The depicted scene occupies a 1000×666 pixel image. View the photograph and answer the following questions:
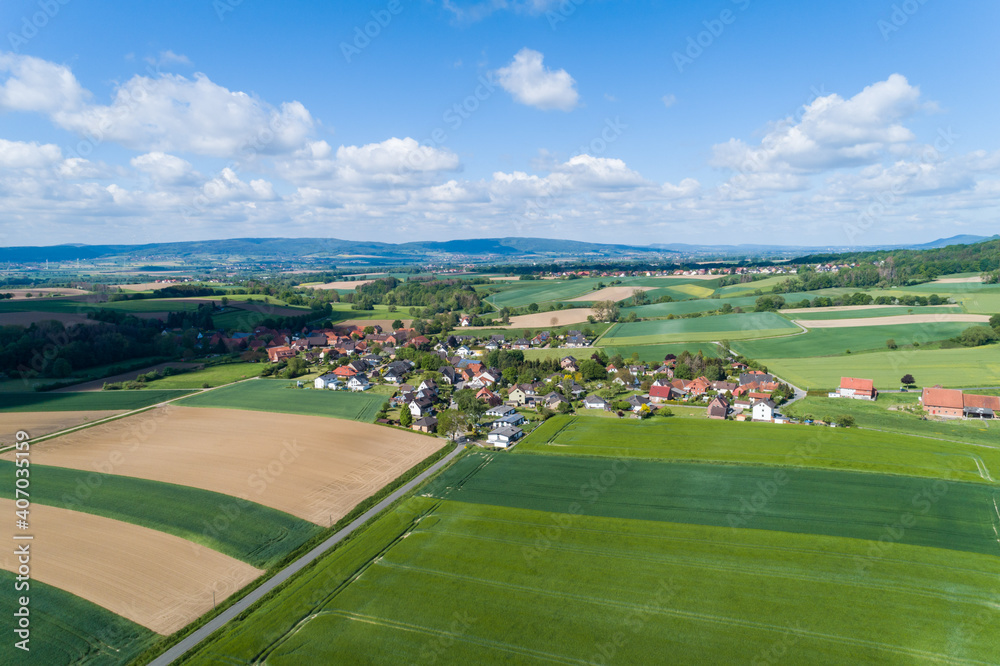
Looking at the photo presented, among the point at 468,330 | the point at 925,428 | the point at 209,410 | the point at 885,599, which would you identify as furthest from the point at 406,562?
the point at 468,330

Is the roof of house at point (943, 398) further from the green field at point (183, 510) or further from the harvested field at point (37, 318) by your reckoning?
the harvested field at point (37, 318)

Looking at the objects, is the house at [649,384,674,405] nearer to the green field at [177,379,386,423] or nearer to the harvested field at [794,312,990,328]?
the green field at [177,379,386,423]

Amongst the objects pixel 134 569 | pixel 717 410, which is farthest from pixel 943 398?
pixel 134 569

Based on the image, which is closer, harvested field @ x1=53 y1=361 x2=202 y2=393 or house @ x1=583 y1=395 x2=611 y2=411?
house @ x1=583 y1=395 x2=611 y2=411

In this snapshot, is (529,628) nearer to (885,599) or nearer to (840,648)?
(840,648)

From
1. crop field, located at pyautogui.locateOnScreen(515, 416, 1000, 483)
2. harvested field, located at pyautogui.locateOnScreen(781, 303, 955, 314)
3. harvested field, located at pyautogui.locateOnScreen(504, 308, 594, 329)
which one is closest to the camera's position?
crop field, located at pyautogui.locateOnScreen(515, 416, 1000, 483)

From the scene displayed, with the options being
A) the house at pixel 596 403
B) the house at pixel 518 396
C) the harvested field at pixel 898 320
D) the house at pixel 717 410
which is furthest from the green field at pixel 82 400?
the harvested field at pixel 898 320

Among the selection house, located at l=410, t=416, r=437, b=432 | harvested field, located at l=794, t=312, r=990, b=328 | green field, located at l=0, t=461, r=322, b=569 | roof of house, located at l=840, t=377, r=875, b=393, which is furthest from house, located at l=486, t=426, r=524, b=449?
harvested field, located at l=794, t=312, r=990, b=328
